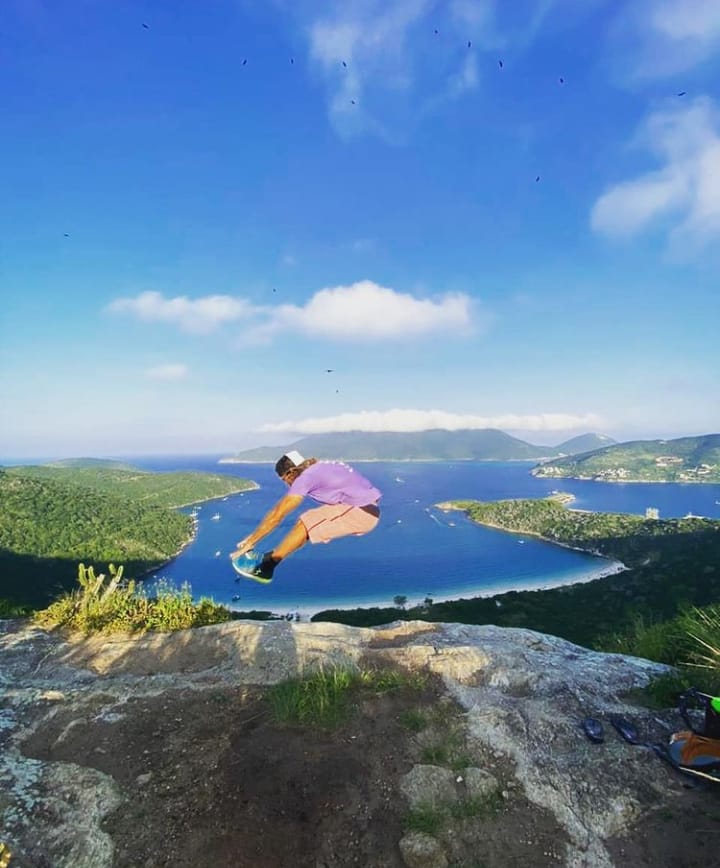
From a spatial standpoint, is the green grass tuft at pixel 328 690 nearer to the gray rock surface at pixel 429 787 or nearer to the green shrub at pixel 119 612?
the gray rock surface at pixel 429 787

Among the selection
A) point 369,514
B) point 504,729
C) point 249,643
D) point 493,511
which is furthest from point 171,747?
point 493,511

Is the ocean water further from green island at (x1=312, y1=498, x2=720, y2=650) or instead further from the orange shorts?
the orange shorts

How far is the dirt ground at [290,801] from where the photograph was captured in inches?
176

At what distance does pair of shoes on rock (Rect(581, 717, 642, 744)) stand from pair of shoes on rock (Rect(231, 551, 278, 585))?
4.48 m

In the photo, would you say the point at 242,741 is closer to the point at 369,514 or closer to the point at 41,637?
the point at 369,514

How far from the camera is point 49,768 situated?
17.9 feet

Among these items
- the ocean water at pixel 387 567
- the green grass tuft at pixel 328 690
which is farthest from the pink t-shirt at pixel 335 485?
the ocean water at pixel 387 567

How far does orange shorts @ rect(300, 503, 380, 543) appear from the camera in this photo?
19.4 feet

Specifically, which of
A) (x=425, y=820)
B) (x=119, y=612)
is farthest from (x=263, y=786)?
(x=119, y=612)

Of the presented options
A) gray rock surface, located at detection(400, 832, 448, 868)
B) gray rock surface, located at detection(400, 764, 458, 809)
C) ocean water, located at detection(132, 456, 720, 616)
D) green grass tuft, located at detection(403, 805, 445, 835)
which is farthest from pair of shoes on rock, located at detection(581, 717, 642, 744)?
ocean water, located at detection(132, 456, 720, 616)

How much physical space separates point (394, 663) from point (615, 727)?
3.20 meters

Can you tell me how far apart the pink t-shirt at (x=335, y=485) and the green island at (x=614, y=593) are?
115ft

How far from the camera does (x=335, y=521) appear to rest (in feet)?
19.7

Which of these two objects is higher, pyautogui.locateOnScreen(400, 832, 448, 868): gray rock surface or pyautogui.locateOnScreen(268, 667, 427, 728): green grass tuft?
pyautogui.locateOnScreen(268, 667, 427, 728): green grass tuft
